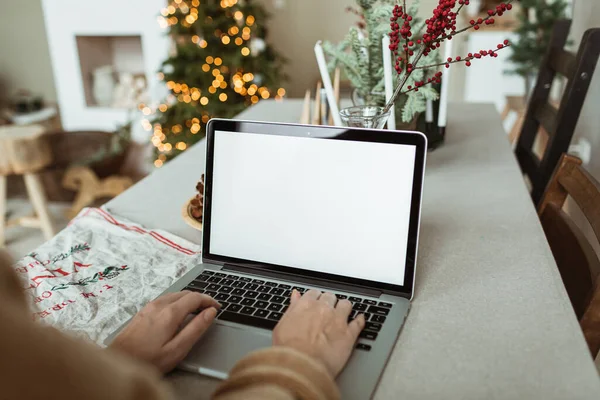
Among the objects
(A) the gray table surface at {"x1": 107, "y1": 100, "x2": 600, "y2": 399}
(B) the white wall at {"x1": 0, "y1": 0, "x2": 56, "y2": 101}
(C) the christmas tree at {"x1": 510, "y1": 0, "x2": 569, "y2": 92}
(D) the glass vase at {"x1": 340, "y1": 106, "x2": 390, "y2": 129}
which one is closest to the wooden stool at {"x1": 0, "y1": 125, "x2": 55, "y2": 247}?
(B) the white wall at {"x1": 0, "y1": 0, "x2": 56, "y2": 101}

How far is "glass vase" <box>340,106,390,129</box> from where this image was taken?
101cm

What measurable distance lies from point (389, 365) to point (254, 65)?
2784 mm

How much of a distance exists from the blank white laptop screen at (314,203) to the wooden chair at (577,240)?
0.34 metres

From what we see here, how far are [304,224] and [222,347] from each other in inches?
9.4

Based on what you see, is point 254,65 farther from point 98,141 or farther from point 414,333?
point 414,333

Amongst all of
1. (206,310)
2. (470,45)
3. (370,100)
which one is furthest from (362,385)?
(470,45)

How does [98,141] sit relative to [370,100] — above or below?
below

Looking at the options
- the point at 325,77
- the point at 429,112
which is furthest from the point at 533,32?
the point at 325,77

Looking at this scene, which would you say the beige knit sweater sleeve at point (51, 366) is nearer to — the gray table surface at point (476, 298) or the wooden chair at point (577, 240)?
the gray table surface at point (476, 298)

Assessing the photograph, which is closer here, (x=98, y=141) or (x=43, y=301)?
(x=43, y=301)

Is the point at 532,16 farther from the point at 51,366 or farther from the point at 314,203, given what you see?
the point at 51,366

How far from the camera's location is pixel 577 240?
1011mm

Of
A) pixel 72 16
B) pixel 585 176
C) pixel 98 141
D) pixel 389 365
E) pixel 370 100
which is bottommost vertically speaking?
pixel 98 141

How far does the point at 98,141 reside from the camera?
3486 mm
